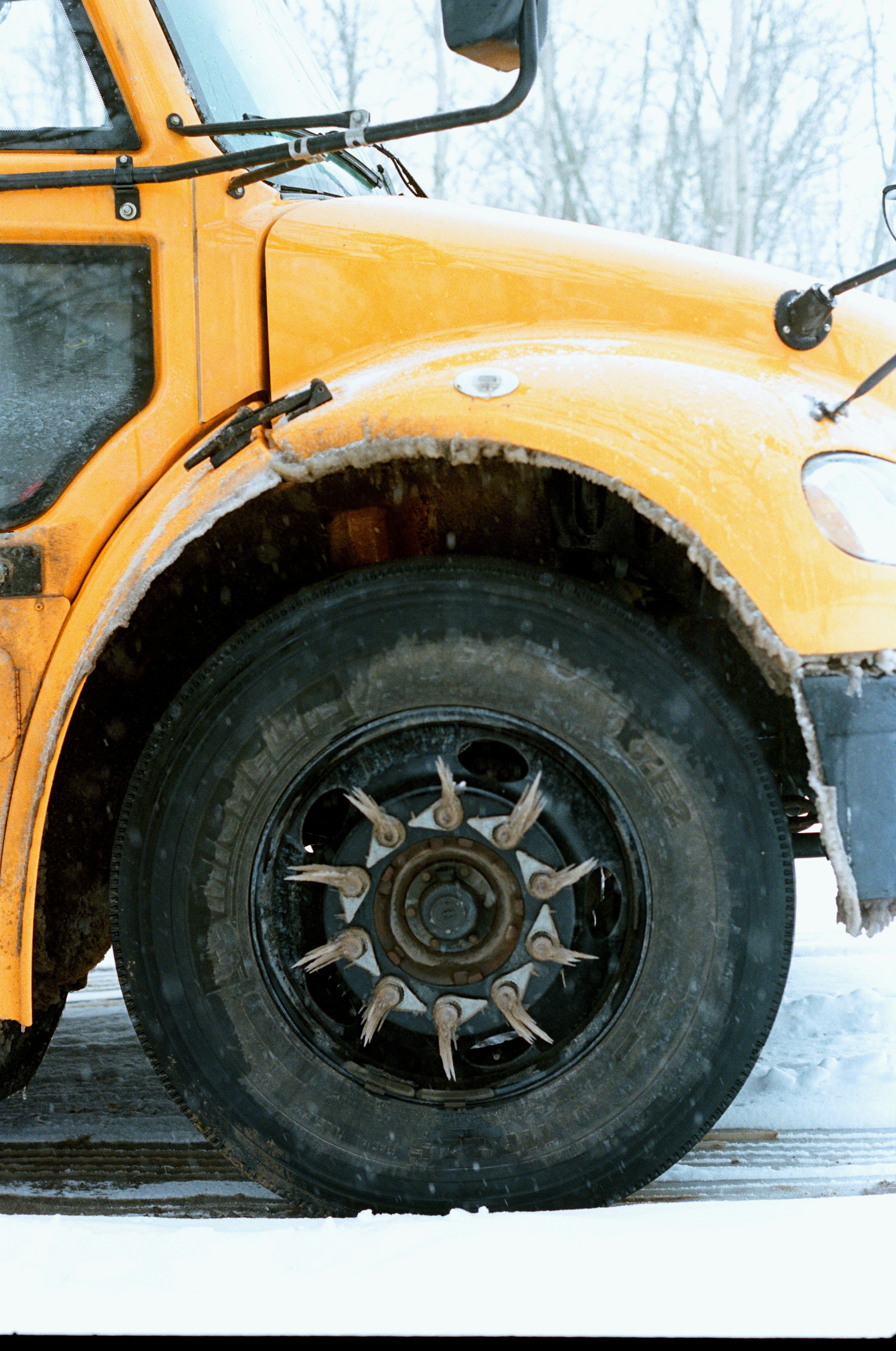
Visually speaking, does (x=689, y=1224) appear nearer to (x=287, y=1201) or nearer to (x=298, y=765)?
(x=287, y=1201)

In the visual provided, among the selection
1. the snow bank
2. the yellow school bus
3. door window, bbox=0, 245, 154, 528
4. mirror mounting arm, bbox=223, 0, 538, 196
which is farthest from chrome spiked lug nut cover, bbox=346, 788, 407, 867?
mirror mounting arm, bbox=223, 0, 538, 196

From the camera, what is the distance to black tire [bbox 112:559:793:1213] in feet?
6.28

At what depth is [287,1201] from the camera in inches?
83.5

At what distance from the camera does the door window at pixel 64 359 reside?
2158mm

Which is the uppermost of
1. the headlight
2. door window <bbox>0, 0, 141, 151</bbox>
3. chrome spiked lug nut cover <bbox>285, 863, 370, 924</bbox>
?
door window <bbox>0, 0, 141, 151</bbox>

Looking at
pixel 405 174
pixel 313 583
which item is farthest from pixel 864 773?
pixel 405 174

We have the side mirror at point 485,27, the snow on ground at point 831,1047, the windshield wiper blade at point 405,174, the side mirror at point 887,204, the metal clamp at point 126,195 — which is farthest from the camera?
the windshield wiper blade at point 405,174

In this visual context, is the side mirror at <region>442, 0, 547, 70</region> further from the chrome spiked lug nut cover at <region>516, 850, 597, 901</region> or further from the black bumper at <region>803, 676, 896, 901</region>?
the chrome spiked lug nut cover at <region>516, 850, 597, 901</region>

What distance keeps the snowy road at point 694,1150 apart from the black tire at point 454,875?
1.35 ft

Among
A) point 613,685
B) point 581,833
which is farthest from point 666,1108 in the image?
point 613,685

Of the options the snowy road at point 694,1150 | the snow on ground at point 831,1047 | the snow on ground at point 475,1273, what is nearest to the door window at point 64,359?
the snow on ground at point 475,1273

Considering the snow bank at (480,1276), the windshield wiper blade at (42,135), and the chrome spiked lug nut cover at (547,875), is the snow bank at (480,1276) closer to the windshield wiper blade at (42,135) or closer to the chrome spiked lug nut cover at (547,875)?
the chrome spiked lug nut cover at (547,875)

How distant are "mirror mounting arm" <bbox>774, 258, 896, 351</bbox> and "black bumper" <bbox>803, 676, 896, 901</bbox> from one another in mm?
798

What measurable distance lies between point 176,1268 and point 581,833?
1.00 meters
